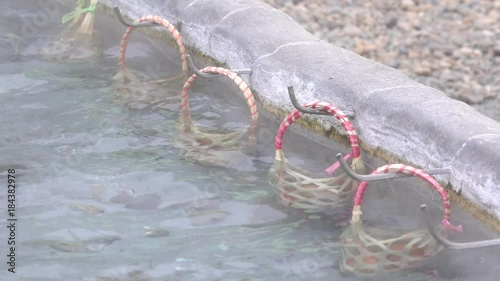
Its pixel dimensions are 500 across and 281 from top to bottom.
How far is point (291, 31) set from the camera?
18.5 feet

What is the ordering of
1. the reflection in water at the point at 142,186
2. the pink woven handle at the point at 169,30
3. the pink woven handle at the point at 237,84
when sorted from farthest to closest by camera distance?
1. the pink woven handle at the point at 169,30
2. the pink woven handle at the point at 237,84
3. the reflection in water at the point at 142,186

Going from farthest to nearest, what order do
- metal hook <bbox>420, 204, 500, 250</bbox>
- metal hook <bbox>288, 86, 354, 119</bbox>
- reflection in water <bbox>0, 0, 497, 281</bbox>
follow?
metal hook <bbox>288, 86, 354, 119</bbox>, reflection in water <bbox>0, 0, 497, 281</bbox>, metal hook <bbox>420, 204, 500, 250</bbox>

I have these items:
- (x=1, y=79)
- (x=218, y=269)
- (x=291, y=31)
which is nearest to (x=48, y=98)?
(x=1, y=79)

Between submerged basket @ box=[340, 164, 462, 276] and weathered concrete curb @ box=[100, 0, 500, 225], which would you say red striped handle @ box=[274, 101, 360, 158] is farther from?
submerged basket @ box=[340, 164, 462, 276]

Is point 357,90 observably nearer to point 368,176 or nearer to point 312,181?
point 312,181

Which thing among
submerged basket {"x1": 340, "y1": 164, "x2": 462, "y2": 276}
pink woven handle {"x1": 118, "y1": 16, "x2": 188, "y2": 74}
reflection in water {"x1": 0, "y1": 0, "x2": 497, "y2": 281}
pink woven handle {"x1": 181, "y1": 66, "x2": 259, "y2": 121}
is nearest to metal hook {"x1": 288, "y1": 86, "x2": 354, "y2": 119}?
reflection in water {"x1": 0, "y1": 0, "x2": 497, "y2": 281}

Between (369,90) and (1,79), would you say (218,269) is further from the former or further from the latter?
(1,79)

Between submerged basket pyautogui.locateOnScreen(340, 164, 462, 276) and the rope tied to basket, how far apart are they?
1.85 m

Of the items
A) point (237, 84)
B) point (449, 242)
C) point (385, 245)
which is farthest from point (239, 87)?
point (449, 242)

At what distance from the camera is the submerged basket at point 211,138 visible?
16.5ft

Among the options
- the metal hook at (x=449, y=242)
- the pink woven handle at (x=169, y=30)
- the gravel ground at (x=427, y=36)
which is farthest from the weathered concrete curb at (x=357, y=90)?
the gravel ground at (x=427, y=36)

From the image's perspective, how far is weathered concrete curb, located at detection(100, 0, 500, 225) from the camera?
417 cm

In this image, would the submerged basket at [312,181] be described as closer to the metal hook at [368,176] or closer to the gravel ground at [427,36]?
the metal hook at [368,176]

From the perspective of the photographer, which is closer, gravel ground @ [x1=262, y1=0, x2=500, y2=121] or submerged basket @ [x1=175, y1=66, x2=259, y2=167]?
submerged basket @ [x1=175, y1=66, x2=259, y2=167]
